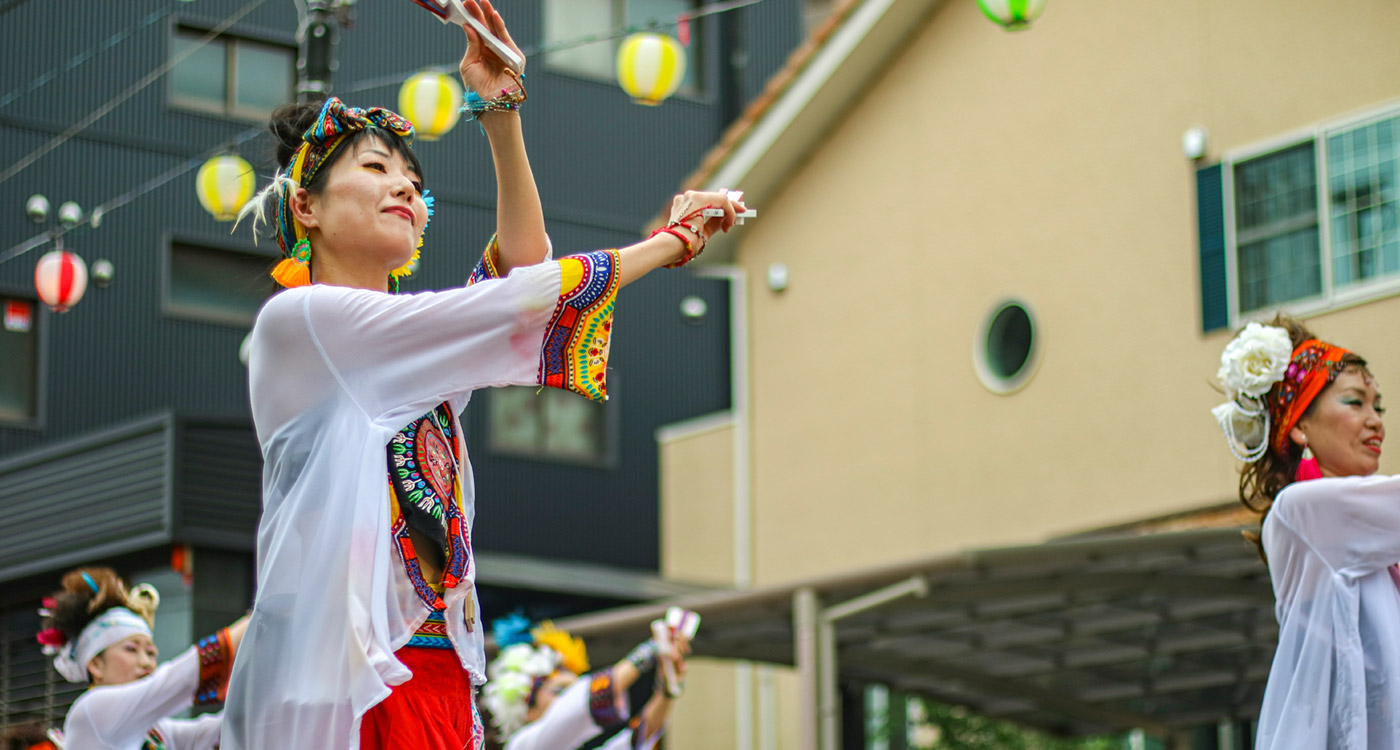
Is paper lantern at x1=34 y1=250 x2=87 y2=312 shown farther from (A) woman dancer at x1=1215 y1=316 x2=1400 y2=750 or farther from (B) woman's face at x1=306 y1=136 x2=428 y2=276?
(B) woman's face at x1=306 y1=136 x2=428 y2=276

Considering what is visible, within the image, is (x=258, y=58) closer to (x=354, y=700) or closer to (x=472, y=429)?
(x=472, y=429)

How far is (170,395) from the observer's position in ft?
57.5

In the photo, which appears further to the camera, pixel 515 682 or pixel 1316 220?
pixel 1316 220

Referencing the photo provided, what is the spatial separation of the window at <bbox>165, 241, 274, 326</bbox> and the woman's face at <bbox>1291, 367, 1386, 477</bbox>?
14099 mm

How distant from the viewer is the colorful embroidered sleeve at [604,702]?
7613 millimetres

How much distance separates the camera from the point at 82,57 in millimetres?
17766

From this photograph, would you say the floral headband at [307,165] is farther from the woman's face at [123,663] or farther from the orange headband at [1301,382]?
the woman's face at [123,663]

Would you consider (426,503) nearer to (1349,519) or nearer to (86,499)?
(1349,519)

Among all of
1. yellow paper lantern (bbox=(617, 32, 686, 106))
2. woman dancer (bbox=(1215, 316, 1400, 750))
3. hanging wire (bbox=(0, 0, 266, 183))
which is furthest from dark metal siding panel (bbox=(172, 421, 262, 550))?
woman dancer (bbox=(1215, 316, 1400, 750))

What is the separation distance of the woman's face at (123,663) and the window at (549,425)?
12956 millimetres

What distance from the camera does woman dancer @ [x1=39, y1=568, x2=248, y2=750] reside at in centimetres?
521

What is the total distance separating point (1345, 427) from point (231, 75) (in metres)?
15.3

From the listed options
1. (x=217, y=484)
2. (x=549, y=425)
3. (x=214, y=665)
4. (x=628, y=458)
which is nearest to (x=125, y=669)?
(x=214, y=665)

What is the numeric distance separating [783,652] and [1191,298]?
332 centimetres
